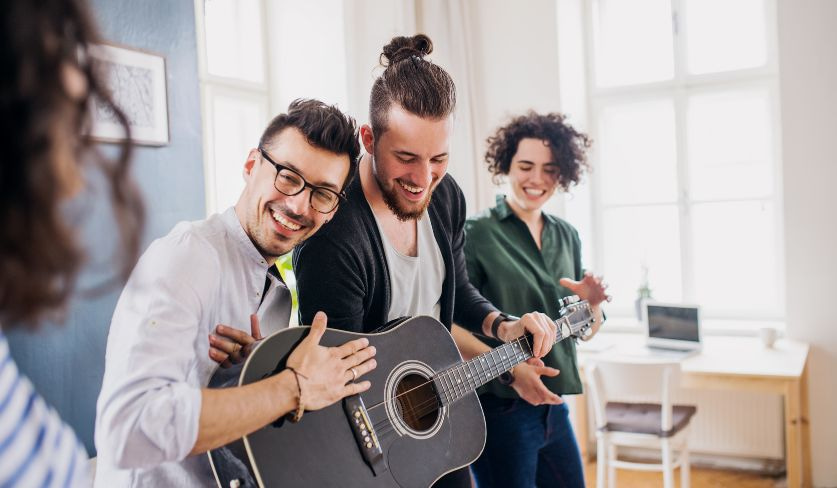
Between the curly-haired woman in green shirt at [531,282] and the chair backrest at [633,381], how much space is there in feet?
2.90

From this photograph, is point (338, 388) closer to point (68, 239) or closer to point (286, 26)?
point (68, 239)

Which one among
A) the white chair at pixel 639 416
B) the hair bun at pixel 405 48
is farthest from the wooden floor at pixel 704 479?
the hair bun at pixel 405 48

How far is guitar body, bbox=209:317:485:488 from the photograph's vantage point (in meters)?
1.16

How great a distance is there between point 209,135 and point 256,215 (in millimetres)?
2152

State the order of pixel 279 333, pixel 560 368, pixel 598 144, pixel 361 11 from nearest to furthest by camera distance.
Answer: pixel 279 333 → pixel 560 368 → pixel 361 11 → pixel 598 144

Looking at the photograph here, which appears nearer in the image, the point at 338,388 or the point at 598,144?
the point at 338,388

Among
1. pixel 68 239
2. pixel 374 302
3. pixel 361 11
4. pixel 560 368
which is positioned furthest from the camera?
pixel 361 11

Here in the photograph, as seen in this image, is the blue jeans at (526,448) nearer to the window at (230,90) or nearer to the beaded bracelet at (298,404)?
the beaded bracelet at (298,404)

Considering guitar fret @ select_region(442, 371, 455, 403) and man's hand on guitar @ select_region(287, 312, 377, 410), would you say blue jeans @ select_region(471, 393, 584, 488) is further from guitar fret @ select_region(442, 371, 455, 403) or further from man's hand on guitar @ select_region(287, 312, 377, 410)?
man's hand on guitar @ select_region(287, 312, 377, 410)

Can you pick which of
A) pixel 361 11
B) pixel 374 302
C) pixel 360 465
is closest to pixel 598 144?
pixel 361 11

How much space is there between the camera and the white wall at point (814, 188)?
132 inches

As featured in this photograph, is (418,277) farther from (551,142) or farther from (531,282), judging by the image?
(551,142)

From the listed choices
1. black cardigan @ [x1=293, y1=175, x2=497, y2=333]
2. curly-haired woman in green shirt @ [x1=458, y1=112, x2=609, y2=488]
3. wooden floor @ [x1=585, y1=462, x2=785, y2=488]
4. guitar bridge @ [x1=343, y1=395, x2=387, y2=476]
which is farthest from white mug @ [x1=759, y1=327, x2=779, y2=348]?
guitar bridge @ [x1=343, y1=395, x2=387, y2=476]

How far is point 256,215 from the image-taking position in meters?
1.32
